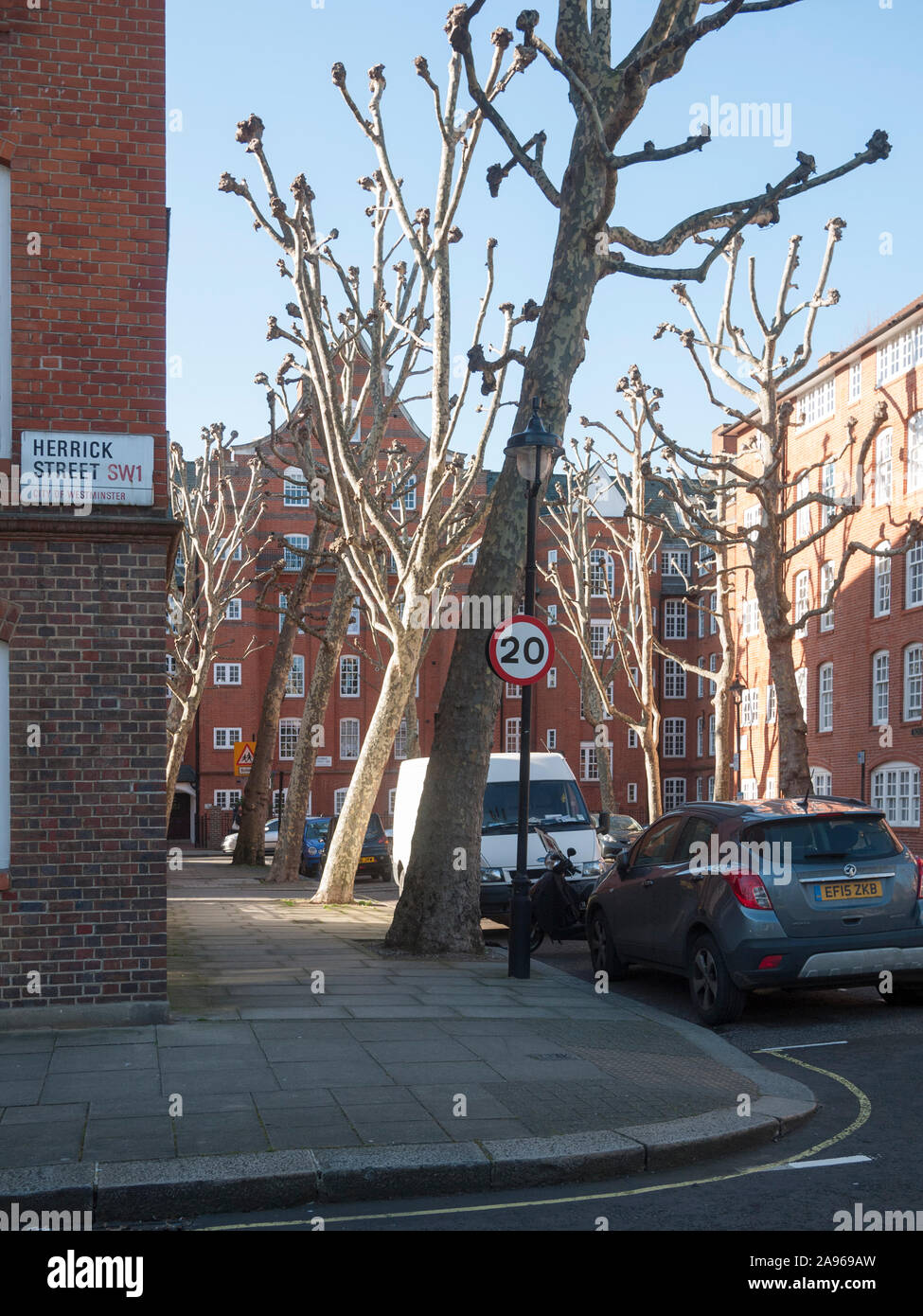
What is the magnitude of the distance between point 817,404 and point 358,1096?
43.8 meters

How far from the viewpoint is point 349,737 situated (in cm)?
6675

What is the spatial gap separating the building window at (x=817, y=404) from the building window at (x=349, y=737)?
1100 inches

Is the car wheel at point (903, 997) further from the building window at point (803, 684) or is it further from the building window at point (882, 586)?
the building window at point (803, 684)

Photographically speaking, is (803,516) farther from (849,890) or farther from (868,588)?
(849,890)

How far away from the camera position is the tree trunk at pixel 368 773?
20.1 meters

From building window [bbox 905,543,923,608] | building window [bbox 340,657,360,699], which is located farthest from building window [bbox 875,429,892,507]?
building window [bbox 340,657,360,699]

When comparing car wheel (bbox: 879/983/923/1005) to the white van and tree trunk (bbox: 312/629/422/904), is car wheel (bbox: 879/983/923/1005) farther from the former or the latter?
tree trunk (bbox: 312/629/422/904)

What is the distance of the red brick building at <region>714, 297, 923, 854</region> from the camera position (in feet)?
134

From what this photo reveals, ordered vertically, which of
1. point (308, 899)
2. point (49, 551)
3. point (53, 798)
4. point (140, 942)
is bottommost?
point (308, 899)

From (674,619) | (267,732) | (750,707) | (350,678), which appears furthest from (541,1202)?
(674,619)
